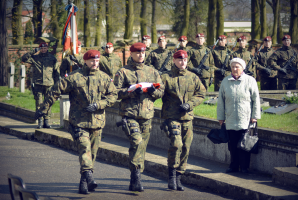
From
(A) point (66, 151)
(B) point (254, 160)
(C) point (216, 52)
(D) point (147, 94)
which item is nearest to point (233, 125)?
(B) point (254, 160)

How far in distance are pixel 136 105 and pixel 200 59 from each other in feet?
20.3

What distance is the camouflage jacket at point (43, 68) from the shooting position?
11836 millimetres

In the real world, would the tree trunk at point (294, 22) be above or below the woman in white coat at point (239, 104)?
above

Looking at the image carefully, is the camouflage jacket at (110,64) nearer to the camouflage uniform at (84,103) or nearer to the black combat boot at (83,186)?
the camouflage uniform at (84,103)

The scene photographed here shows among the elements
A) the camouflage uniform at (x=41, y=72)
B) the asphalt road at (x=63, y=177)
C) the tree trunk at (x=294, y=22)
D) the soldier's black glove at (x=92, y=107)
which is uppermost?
the tree trunk at (x=294, y=22)

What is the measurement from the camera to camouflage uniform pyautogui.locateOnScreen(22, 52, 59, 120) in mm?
11828

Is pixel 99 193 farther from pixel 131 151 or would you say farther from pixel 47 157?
pixel 47 157

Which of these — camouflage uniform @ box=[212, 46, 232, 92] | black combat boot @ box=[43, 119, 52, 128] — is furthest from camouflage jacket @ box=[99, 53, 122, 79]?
camouflage uniform @ box=[212, 46, 232, 92]

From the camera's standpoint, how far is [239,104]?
6648mm

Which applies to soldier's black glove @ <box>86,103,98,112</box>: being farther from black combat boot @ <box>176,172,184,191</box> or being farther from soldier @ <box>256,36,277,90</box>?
soldier @ <box>256,36,277,90</box>

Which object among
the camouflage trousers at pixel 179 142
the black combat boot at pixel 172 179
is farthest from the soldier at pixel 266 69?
the black combat boot at pixel 172 179

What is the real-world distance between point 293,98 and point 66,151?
5024 millimetres

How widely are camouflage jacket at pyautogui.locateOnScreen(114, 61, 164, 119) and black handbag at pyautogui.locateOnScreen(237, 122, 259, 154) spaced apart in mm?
1415

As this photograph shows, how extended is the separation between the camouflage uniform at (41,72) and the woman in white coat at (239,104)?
6300 millimetres
